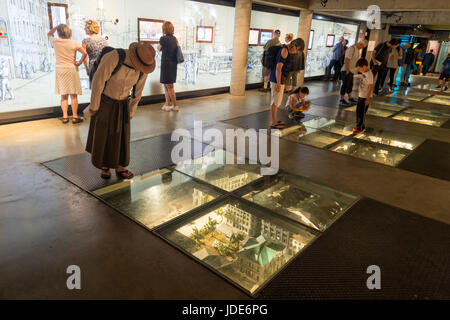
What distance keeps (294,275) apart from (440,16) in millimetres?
16771

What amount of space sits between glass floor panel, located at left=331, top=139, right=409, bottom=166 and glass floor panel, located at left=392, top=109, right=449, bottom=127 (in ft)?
8.70

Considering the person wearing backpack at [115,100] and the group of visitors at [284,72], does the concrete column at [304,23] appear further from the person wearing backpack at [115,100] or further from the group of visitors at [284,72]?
the person wearing backpack at [115,100]

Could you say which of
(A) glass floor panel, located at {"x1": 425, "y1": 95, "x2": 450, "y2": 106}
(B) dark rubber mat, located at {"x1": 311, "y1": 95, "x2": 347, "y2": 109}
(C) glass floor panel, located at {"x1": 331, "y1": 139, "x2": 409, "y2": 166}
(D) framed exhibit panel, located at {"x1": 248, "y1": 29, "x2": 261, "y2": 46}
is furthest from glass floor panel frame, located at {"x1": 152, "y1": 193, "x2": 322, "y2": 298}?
(A) glass floor panel, located at {"x1": 425, "y1": 95, "x2": 450, "y2": 106}

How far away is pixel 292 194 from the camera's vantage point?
387cm

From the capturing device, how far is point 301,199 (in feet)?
12.3

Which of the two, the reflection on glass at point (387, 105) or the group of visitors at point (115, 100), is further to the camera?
the reflection on glass at point (387, 105)

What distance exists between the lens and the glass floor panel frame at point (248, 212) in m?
2.51

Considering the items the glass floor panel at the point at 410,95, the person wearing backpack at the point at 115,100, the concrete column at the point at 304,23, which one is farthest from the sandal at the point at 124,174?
the glass floor panel at the point at 410,95

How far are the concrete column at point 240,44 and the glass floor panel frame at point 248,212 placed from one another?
6.59 metres

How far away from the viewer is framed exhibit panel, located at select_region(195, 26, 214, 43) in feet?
29.0

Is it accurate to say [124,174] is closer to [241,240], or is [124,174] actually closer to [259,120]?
[241,240]

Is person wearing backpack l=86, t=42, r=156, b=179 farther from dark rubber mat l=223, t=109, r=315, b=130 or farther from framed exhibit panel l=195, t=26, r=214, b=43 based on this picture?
framed exhibit panel l=195, t=26, r=214, b=43
